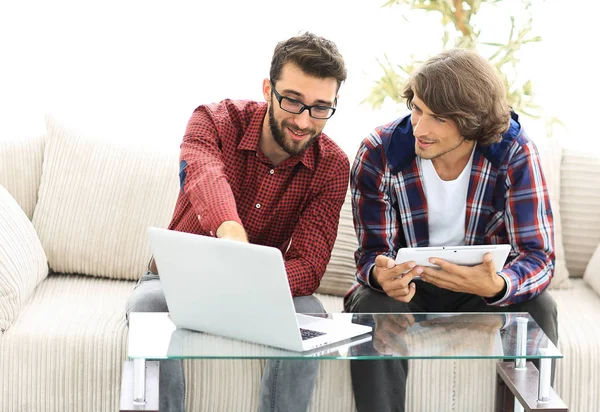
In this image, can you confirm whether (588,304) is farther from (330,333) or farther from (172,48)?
(172,48)

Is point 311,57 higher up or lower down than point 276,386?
higher up

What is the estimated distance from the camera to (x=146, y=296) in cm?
204

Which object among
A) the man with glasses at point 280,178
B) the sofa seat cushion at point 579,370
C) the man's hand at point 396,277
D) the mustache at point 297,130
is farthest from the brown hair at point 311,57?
the sofa seat cushion at point 579,370

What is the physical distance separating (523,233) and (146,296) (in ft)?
2.97

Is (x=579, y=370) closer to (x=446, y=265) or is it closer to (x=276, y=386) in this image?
(x=446, y=265)

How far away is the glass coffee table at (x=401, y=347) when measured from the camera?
1566 mm

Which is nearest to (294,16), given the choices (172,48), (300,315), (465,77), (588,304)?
(172,48)

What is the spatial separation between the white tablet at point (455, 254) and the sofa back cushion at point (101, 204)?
0.91 m

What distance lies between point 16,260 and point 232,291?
2.99 feet

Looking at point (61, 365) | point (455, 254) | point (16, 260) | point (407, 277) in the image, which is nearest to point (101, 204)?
point (16, 260)

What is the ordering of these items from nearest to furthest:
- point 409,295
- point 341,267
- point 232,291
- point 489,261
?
point 232,291, point 489,261, point 409,295, point 341,267

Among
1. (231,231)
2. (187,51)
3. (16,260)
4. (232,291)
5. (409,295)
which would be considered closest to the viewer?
(232,291)

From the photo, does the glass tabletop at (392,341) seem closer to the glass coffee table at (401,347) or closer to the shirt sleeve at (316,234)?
the glass coffee table at (401,347)

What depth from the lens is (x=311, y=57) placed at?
2021 mm
